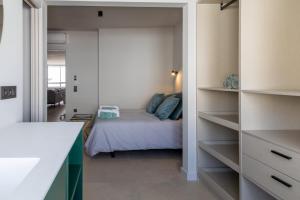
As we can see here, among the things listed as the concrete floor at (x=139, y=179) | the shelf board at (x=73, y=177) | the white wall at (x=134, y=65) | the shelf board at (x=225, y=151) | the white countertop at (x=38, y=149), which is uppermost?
the white wall at (x=134, y=65)

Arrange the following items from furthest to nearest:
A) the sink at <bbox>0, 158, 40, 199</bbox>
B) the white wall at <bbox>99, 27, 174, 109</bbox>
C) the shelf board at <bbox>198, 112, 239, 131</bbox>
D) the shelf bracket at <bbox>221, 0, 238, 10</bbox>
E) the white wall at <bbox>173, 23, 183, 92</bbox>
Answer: the white wall at <bbox>99, 27, 174, 109</bbox> → the white wall at <bbox>173, 23, 183, 92</bbox> → the shelf bracket at <bbox>221, 0, 238, 10</bbox> → the shelf board at <bbox>198, 112, 239, 131</bbox> → the sink at <bbox>0, 158, 40, 199</bbox>

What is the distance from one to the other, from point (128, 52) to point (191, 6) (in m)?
3.55

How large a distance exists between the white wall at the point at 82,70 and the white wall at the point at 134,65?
352mm

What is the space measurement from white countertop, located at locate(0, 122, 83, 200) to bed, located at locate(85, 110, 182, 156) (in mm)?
2153

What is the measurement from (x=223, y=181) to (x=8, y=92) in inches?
84.7

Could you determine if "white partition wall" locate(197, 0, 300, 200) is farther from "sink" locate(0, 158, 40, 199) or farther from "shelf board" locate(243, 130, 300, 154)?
"sink" locate(0, 158, 40, 199)

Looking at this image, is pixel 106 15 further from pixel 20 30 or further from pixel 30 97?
pixel 20 30

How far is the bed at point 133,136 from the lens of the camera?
4.07 meters

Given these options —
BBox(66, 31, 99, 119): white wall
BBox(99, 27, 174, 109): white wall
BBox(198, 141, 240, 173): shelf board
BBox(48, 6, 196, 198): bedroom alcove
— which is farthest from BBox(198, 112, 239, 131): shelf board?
BBox(66, 31, 99, 119): white wall

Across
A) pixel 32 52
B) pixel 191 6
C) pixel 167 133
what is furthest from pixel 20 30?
pixel 167 133

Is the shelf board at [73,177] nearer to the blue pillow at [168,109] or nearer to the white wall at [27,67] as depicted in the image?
the white wall at [27,67]

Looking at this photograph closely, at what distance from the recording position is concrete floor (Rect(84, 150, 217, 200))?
9.23 feet

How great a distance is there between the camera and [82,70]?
6867 millimetres

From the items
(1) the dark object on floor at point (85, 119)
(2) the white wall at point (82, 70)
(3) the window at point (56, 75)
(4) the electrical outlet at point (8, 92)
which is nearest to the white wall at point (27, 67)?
(4) the electrical outlet at point (8, 92)
